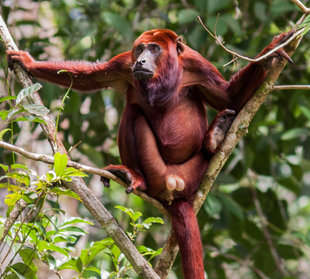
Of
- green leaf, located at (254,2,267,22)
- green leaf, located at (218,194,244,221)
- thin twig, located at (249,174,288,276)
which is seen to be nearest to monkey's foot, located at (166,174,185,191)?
green leaf, located at (218,194,244,221)

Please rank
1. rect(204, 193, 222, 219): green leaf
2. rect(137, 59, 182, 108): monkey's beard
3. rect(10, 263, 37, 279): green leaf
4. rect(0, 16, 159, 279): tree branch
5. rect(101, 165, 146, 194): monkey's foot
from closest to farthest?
1. rect(10, 263, 37, 279): green leaf
2. rect(0, 16, 159, 279): tree branch
3. rect(101, 165, 146, 194): monkey's foot
4. rect(137, 59, 182, 108): monkey's beard
5. rect(204, 193, 222, 219): green leaf

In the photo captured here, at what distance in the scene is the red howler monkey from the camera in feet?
9.40

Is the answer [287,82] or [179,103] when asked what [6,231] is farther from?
[287,82]

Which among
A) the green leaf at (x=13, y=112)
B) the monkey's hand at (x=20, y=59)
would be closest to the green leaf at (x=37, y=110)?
the green leaf at (x=13, y=112)

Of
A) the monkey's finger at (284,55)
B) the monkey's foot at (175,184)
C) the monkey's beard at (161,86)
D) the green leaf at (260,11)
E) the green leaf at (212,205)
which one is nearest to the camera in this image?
the monkey's finger at (284,55)

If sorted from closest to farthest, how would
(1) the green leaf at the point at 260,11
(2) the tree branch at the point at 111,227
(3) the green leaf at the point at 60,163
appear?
(3) the green leaf at the point at 60,163, (2) the tree branch at the point at 111,227, (1) the green leaf at the point at 260,11

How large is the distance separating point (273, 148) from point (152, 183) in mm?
1985

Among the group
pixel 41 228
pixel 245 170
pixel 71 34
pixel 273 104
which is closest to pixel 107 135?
pixel 71 34

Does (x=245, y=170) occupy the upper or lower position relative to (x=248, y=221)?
upper

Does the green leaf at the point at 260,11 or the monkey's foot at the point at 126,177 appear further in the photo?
the green leaf at the point at 260,11

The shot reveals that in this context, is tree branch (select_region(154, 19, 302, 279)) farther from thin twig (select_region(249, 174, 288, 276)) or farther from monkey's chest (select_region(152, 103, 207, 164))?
thin twig (select_region(249, 174, 288, 276))

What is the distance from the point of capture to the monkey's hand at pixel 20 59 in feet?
9.85

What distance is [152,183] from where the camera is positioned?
9.59 ft

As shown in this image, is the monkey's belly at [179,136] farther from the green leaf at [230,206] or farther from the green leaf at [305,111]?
the green leaf at [305,111]
